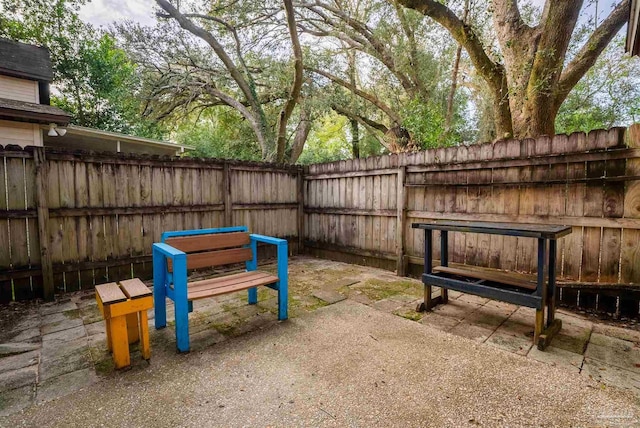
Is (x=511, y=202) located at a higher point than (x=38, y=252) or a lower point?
higher

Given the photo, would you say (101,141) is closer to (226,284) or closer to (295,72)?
(295,72)

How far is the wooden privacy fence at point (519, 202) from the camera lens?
9.70 ft

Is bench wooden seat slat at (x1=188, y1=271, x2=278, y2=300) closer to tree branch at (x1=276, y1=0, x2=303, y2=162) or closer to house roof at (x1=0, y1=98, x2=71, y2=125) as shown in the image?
tree branch at (x1=276, y1=0, x2=303, y2=162)

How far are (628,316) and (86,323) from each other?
550cm

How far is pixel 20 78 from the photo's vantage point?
6.40m

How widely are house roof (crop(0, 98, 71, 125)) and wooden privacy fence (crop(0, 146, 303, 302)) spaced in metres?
2.91

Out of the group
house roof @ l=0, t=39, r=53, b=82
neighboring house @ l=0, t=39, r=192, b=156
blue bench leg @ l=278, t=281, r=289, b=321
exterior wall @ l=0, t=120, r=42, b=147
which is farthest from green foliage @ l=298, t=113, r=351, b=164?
blue bench leg @ l=278, t=281, r=289, b=321

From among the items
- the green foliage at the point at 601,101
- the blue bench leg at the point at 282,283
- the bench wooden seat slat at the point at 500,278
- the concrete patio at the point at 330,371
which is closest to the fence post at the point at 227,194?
the concrete patio at the point at 330,371

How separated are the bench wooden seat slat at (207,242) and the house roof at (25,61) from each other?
22.9 ft

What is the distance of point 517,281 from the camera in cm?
279

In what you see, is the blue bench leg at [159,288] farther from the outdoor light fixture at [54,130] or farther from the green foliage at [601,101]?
the green foliage at [601,101]

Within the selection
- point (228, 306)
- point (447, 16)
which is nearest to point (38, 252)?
point (228, 306)

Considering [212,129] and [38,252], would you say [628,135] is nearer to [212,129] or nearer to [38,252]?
[38,252]

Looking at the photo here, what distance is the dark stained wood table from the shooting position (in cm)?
243
